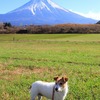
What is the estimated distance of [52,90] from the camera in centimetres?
926

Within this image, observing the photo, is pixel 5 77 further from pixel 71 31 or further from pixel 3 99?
pixel 71 31

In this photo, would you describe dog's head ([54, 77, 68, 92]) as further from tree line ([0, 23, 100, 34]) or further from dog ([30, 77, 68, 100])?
tree line ([0, 23, 100, 34])

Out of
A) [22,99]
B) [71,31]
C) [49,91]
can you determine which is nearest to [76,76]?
[22,99]

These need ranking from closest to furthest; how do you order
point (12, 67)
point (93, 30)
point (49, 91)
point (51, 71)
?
point (49, 91) < point (51, 71) < point (12, 67) < point (93, 30)

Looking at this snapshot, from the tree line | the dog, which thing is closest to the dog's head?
the dog

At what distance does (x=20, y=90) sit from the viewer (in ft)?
39.6

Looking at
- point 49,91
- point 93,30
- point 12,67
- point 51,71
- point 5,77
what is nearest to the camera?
point 49,91

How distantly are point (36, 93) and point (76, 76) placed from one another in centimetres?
607

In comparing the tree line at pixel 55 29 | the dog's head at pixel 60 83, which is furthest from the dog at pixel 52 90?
the tree line at pixel 55 29

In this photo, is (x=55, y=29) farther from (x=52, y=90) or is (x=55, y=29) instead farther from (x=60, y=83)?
(x=60, y=83)

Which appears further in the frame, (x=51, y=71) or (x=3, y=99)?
(x=51, y=71)

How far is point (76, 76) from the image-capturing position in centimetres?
1542

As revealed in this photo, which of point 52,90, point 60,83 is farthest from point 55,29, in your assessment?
point 60,83

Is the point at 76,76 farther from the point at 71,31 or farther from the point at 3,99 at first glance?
the point at 71,31
